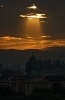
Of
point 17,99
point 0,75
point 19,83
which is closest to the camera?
point 17,99

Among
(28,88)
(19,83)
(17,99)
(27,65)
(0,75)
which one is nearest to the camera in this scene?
(17,99)

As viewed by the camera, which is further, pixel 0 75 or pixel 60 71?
pixel 60 71

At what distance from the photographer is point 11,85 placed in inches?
5069

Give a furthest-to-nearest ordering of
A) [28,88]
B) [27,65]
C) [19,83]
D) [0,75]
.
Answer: [27,65], [0,75], [19,83], [28,88]

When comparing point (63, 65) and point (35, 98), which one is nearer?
point (35, 98)

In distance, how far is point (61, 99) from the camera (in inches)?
3022

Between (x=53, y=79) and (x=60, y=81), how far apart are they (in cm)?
125

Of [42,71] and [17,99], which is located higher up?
[42,71]

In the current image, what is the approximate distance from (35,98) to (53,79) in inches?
2026

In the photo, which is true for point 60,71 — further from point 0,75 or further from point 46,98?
point 46,98

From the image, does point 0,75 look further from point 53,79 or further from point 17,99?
point 17,99

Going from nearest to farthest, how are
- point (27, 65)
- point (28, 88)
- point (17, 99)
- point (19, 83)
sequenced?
point (17, 99)
point (28, 88)
point (19, 83)
point (27, 65)

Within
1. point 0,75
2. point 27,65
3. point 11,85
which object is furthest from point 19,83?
point 27,65

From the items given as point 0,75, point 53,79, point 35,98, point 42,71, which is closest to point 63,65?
point 42,71
